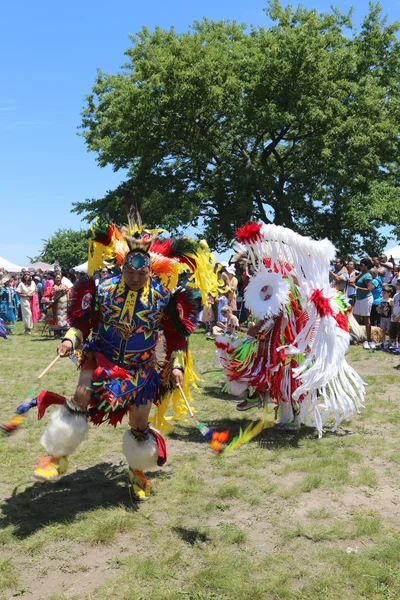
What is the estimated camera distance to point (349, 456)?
511 centimetres

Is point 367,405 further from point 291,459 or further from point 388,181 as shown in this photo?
point 388,181

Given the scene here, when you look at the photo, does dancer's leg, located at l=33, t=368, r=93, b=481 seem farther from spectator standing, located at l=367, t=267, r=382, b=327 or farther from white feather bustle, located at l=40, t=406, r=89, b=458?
spectator standing, located at l=367, t=267, r=382, b=327

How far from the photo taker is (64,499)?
13.9ft

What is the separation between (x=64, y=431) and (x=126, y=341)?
758 millimetres

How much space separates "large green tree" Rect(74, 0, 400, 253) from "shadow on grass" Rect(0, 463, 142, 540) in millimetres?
16578

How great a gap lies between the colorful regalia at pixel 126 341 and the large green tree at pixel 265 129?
1629 centimetres

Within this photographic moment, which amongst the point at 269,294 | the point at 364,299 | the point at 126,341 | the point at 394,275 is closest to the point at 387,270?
the point at 394,275

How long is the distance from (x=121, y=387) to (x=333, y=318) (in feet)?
7.11

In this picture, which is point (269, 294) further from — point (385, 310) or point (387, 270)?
point (387, 270)

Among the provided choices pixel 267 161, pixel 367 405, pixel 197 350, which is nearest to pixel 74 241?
pixel 267 161

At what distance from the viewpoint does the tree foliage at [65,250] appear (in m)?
58.0

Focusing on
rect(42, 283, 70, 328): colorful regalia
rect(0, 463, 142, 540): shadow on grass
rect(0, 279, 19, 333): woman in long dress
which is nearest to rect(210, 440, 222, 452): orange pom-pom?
rect(0, 463, 142, 540): shadow on grass

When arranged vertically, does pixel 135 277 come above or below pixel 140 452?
above

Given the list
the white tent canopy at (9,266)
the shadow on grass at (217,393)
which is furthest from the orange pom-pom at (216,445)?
the white tent canopy at (9,266)
